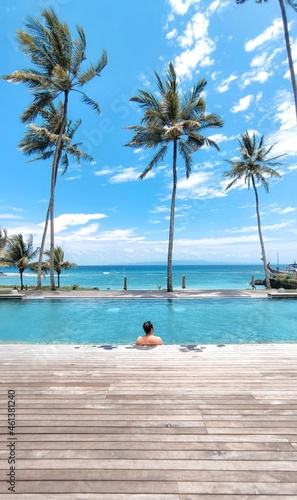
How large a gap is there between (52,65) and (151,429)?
51.3ft

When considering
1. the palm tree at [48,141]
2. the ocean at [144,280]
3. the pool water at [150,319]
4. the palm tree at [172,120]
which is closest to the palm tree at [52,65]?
the palm tree at [48,141]

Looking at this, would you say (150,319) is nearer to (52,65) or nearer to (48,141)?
(48,141)

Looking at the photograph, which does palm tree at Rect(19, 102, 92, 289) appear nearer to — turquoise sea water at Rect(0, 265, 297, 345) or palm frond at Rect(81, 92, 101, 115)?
palm frond at Rect(81, 92, 101, 115)

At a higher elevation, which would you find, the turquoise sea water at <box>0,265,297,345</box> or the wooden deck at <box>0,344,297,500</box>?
the wooden deck at <box>0,344,297,500</box>

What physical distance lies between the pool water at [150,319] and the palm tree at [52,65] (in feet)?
17.7

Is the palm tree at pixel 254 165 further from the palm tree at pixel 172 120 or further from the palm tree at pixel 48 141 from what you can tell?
the palm tree at pixel 48 141

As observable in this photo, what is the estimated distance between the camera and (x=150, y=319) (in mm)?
8305

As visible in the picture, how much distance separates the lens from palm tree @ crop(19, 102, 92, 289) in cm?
1388

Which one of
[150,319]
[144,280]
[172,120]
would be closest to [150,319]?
[150,319]

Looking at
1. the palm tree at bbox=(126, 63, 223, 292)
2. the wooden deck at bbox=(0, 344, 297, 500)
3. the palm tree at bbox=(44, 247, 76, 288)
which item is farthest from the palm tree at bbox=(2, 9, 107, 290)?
the wooden deck at bbox=(0, 344, 297, 500)

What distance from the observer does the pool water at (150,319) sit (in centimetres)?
682

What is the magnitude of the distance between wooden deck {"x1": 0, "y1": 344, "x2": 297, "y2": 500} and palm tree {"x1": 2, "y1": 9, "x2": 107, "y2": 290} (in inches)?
457

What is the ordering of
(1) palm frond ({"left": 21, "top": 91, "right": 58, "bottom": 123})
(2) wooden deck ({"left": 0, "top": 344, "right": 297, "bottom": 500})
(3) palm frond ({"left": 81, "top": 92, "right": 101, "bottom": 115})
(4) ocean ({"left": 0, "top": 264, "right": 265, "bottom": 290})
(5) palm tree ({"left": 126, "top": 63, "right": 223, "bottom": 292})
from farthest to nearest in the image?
(4) ocean ({"left": 0, "top": 264, "right": 265, "bottom": 290}) → (3) palm frond ({"left": 81, "top": 92, "right": 101, "bottom": 115}) → (5) palm tree ({"left": 126, "top": 63, "right": 223, "bottom": 292}) → (1) palm frond ({"left": 21, "top": 91, "right": 58, "bottom": 123}) → (2) wooden deck ({"left": 0, "top": 344, "right": 297, "bottom": 500})

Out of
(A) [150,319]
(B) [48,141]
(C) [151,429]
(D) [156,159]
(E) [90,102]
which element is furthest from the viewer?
(B) [48,141]
